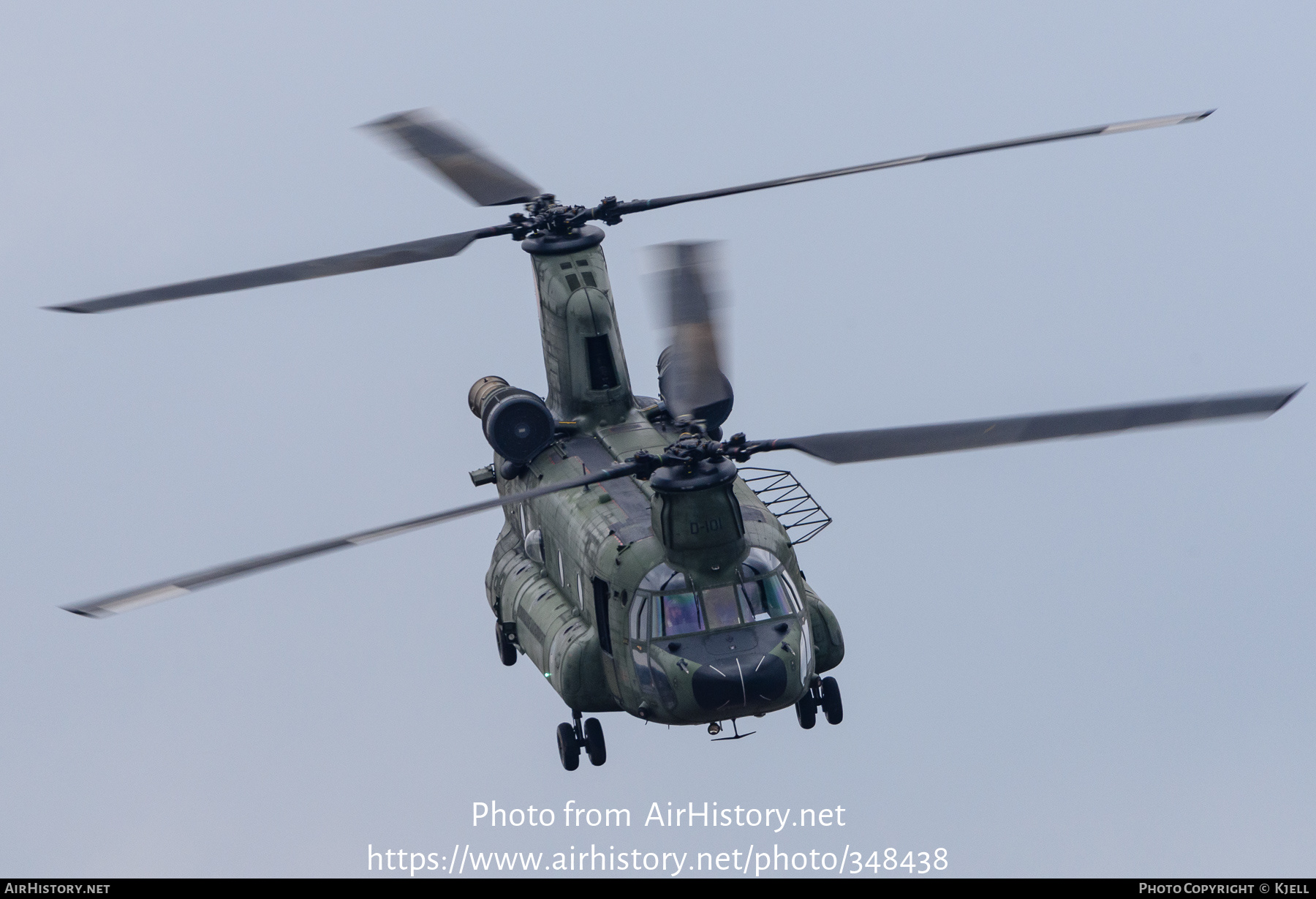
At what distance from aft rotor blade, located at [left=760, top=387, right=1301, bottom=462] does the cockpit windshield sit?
2323mm

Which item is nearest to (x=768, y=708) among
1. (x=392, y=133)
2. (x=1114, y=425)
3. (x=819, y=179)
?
(x=1114, y=425)

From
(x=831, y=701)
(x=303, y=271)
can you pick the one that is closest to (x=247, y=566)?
(x=303, y=271)

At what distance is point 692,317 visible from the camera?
28.4m

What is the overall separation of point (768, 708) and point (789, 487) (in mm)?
4447

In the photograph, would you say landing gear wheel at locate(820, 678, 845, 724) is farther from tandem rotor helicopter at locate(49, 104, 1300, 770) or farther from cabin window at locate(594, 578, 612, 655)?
cabin window at locate(594, 578, 612, 655)

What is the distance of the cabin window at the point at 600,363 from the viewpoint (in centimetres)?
3509

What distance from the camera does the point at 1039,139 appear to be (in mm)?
32469

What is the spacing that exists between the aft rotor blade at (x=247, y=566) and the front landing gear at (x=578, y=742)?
16.9ft

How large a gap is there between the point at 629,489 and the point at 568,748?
167 inches

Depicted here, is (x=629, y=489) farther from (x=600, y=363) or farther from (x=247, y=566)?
(x=247, y=566)

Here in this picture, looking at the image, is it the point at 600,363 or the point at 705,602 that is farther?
the point at 600,363

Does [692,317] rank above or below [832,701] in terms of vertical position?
above

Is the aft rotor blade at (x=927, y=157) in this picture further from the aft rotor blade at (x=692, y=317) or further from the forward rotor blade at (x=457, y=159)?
the aft rotor blade at (x=692, y=317)

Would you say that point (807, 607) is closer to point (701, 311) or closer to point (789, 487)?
point (789, 487)
